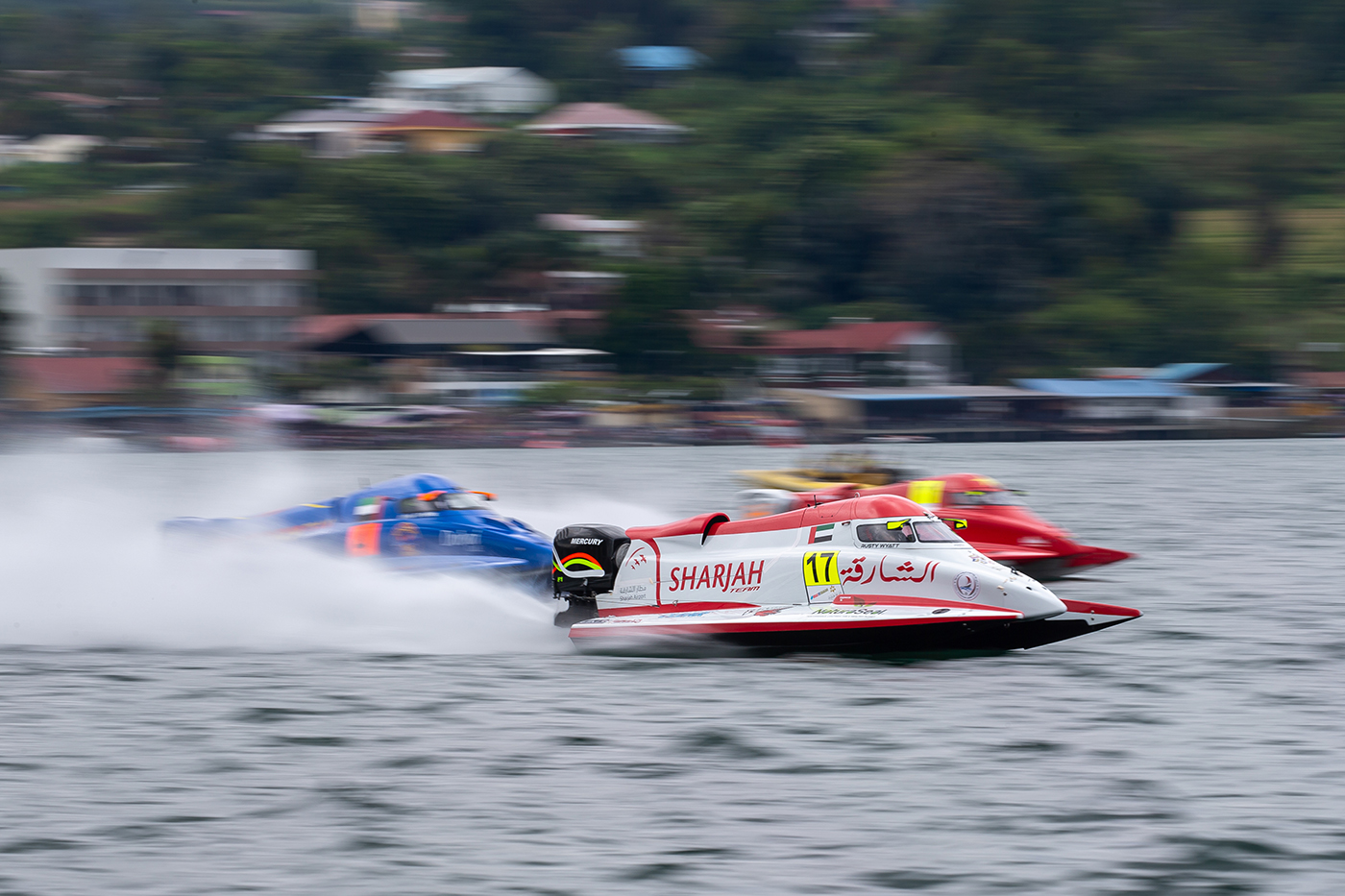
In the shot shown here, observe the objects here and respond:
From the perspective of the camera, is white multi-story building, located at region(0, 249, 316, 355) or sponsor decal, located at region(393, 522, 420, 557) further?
white multi-story building, located at region(0, 249, 316, 355)

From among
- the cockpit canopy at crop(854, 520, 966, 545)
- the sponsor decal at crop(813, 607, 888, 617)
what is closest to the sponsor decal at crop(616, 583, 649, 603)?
the sponsor decal at crop(813, 607, 888, 617)

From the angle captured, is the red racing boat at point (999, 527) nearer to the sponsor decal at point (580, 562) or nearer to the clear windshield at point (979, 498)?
the clear windshield at point (979, 498)

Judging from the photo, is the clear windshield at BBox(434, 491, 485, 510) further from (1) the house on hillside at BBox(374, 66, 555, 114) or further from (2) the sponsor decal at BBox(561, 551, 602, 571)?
(1) the house on hillside at BBox(374, 66, 555, 114)

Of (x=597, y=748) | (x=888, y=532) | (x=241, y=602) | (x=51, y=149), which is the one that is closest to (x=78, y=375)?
(x=241, y=602)

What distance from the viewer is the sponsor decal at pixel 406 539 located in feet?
48.6

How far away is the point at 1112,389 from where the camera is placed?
6197 cm

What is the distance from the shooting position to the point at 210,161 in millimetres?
101562

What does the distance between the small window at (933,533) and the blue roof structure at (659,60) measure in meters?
121

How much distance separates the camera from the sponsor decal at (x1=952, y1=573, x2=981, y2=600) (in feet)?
38.6

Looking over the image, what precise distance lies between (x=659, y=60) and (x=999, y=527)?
119m

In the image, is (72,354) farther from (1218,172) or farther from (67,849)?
(1218,172)

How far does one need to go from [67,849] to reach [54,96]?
120m

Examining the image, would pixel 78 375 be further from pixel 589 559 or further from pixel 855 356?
pixel 589 559

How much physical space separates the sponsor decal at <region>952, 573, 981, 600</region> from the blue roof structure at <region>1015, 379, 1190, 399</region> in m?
51.1
